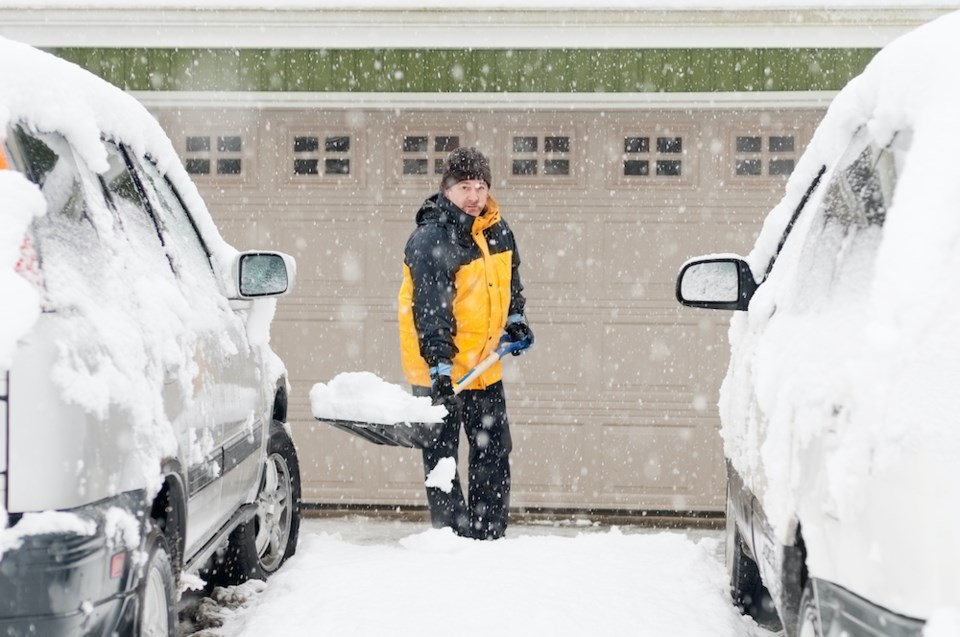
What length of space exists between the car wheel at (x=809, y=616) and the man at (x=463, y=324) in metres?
2.86

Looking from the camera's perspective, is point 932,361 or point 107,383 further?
point 107,383

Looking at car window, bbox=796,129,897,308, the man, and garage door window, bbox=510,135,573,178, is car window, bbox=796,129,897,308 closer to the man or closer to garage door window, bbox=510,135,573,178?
the man

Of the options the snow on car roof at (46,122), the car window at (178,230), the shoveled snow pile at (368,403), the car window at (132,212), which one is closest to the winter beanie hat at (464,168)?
the shoveled snow pile at (368,403)

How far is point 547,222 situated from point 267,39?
222 cm

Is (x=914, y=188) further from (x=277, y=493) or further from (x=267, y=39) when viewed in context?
(x=267, y=39)

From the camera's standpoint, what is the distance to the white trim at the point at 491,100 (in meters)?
7.46

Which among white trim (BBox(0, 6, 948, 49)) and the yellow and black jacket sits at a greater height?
white trim (BBox(0, 6, 948, 49))

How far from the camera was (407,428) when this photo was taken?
197 inches

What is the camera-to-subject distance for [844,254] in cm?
242

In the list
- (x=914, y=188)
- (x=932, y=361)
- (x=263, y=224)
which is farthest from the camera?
(x=263, y=224)

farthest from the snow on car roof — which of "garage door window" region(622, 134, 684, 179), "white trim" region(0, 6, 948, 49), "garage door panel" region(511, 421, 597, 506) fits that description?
"garage door window" region(622, 134, 684, 179)

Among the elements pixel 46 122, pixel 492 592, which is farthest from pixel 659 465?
pixel 46 122

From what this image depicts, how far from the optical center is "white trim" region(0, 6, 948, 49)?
23.4 ft

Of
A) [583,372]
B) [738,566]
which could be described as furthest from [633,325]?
[738,566]
